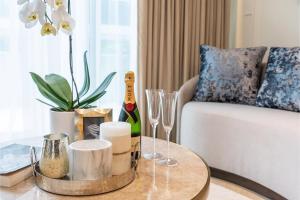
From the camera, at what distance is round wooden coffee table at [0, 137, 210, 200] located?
2.73ft

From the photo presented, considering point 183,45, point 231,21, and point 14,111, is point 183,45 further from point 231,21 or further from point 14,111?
point 14,111

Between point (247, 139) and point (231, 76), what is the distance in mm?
579

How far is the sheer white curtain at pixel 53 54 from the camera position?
213cm

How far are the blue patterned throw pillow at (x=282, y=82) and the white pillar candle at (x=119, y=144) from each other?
4.42ft

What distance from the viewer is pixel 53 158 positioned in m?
0.89

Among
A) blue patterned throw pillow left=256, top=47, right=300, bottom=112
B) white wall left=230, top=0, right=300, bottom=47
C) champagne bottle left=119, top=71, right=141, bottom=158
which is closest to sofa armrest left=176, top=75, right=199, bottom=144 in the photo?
blue patterned throw pillow left=256, top=47, right=300, bottom=112

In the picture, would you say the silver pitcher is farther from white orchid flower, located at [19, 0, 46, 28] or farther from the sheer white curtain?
the sheer white curtain

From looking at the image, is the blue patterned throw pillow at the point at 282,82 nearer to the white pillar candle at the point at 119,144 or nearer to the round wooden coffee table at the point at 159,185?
the round wooden coffee table at the point at 159,185

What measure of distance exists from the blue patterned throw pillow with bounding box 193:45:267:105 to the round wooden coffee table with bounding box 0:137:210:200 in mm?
1222

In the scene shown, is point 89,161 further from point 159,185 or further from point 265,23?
point 265,23

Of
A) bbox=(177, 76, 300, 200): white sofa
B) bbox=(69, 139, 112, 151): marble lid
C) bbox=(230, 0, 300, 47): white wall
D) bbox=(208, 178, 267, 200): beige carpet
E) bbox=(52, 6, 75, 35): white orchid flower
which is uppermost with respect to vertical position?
bbox=(230, 0, 300, 47): white wall

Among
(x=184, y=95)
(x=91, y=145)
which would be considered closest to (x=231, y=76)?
(x=184, y=95)

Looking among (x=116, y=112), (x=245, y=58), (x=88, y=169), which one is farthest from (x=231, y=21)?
(x=88, y=169)

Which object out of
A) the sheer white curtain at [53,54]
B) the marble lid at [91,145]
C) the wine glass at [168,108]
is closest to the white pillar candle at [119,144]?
the marble lid at [91,145]
